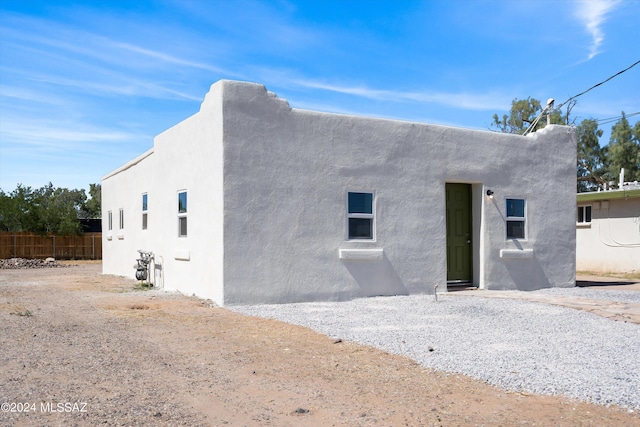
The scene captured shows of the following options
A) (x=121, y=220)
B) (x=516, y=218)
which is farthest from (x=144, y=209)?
(x=516, y=218)

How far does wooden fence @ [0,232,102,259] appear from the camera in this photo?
3388 centimetres

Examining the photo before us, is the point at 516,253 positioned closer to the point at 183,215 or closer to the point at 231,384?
the point at 183,215

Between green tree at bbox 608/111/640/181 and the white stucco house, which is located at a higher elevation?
green tree at bbox 608/111/640/181

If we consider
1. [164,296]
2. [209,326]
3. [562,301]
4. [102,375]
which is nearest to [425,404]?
[102,375]

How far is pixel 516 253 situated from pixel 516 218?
0.86 m

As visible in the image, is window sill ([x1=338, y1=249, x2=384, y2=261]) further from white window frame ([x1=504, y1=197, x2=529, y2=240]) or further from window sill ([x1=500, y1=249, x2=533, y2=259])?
white window frame ([x1=504, y1=197, x2=529, y2=240])

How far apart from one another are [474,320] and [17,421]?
22.9 feet

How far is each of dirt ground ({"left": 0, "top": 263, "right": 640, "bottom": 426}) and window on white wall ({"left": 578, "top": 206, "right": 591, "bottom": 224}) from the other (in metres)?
19.0

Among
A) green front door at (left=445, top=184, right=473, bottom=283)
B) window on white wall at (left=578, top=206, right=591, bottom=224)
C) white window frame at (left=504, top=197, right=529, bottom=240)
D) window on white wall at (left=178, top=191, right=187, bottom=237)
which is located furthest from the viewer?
window on white wall at (left=578, top=206, right=591, bottom=224)

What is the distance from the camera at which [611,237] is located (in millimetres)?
23297

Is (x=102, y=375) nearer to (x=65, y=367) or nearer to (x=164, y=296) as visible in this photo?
(x=65, y=367)

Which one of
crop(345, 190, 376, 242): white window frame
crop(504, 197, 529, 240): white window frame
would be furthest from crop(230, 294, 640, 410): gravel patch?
crop(504, 197, 529, 240): white window frame

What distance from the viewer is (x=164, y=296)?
13.2 metres

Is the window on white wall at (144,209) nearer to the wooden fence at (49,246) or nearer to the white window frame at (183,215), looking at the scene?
the white window frame at (183,215)
